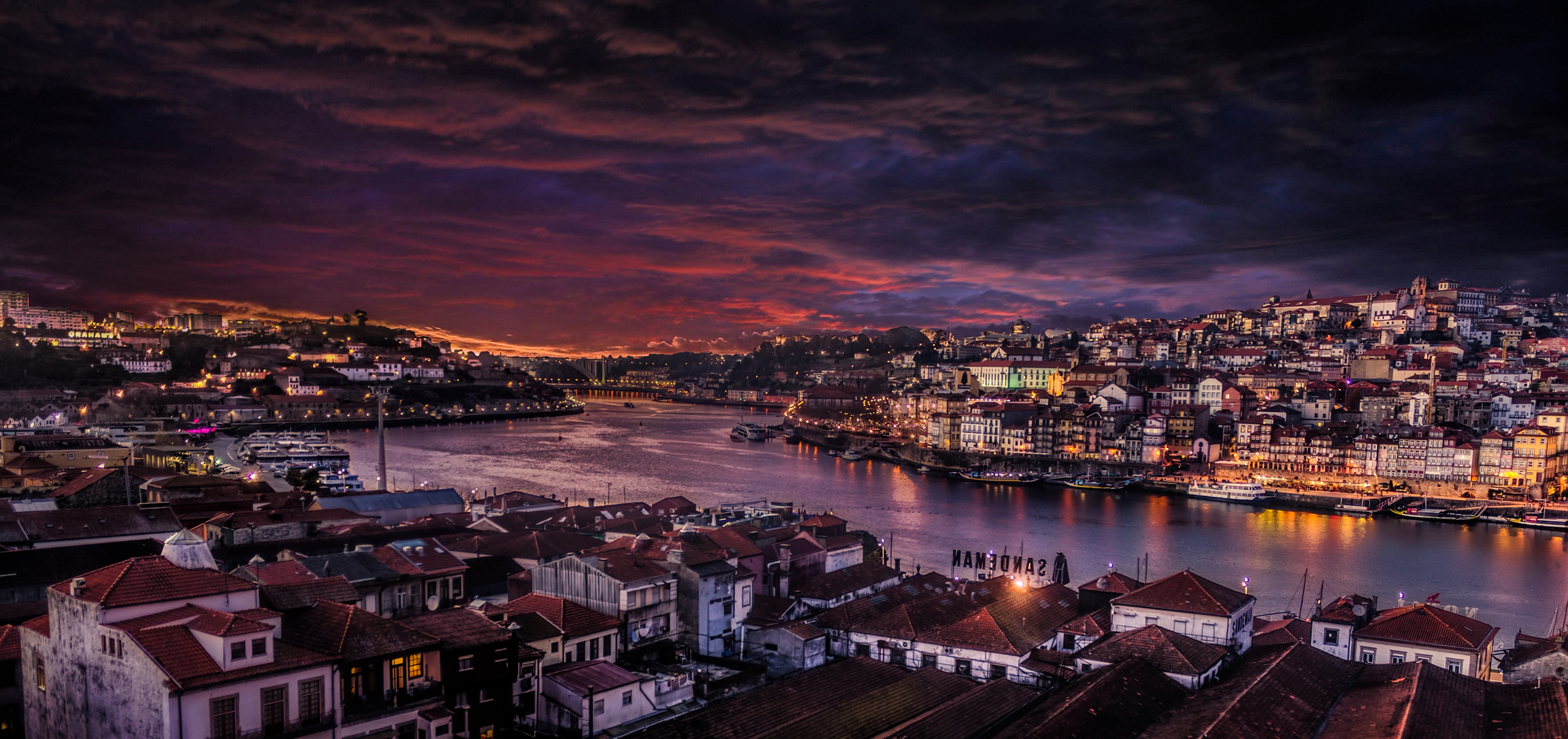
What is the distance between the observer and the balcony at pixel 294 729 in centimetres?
471

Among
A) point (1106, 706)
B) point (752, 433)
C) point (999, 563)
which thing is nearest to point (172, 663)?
point (1106, 706)

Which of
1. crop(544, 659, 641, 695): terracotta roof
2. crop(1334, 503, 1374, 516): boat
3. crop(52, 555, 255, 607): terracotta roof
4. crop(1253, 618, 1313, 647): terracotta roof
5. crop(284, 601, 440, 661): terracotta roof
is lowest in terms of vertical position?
crop(1334, 503, 1374, 516): boat

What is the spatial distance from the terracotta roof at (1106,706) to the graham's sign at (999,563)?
309 inches

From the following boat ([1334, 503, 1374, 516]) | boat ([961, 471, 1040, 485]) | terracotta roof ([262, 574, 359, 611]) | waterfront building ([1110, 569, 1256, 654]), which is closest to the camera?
terracotta roof ([262, 574, 359, 611])

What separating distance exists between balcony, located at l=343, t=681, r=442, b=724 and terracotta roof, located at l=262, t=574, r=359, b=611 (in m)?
0.78

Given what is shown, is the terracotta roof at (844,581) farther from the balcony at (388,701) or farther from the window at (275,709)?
the window at (275,709)

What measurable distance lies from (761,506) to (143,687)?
1319 centimetres

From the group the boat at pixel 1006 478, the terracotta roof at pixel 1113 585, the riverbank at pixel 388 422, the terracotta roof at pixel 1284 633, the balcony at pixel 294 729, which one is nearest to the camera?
the balcony at pixel 294 729

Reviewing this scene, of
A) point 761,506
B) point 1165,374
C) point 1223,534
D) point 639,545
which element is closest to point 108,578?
point 639,545

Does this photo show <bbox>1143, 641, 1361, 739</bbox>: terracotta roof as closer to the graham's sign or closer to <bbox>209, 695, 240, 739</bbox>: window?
<bbox>209, 695, 240, 739</bbox>: window

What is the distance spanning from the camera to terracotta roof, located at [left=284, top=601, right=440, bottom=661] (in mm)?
5230

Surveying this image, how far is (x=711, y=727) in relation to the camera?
233 inches

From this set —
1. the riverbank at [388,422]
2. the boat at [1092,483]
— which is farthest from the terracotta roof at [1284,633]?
the riverbank at [388,422]

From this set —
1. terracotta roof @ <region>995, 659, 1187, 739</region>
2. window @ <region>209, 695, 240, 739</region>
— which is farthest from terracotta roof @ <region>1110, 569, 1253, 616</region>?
window @ <region>209, 695, 240, 739</region>
